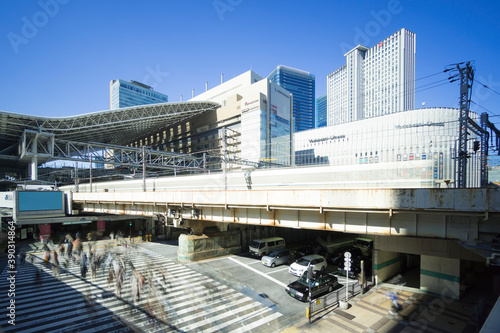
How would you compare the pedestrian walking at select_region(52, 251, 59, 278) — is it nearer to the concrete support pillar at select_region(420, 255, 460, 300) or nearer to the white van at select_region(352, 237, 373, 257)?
the concrete support pillar at select_region(420, 255, 460, 300)

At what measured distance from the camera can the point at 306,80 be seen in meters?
182

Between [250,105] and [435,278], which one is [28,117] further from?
[435,278]

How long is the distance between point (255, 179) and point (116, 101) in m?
142

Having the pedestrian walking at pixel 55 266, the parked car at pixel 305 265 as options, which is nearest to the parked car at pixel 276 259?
the parked car at pixel 305 265

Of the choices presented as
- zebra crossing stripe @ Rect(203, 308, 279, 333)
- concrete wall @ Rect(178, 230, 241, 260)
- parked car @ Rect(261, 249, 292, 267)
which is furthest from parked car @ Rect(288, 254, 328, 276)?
concrete wall @ Rect(178, 230, 241, 260)

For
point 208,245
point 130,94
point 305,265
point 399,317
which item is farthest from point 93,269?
point 130,94

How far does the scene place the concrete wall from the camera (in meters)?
20.0

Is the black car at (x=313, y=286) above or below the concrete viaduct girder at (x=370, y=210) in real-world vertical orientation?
below

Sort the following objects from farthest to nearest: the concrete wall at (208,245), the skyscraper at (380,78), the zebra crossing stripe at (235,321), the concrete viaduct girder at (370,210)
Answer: the skyscraper at (380,78), the concrete wall at (208,245), the zebra crossing stripe at (235,321), the concrete viaduct girder at (370,210)

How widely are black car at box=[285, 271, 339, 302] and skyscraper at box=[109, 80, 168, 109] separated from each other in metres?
146

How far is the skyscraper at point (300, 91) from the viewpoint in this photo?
174125 millimetres

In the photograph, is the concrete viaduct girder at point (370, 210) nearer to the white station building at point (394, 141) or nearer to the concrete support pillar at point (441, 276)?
the concrete support pillar at point (441, 276)

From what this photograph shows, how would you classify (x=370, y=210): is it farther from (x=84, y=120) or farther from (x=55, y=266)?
(x=84, y=120)

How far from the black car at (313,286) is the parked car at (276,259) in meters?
4.91
